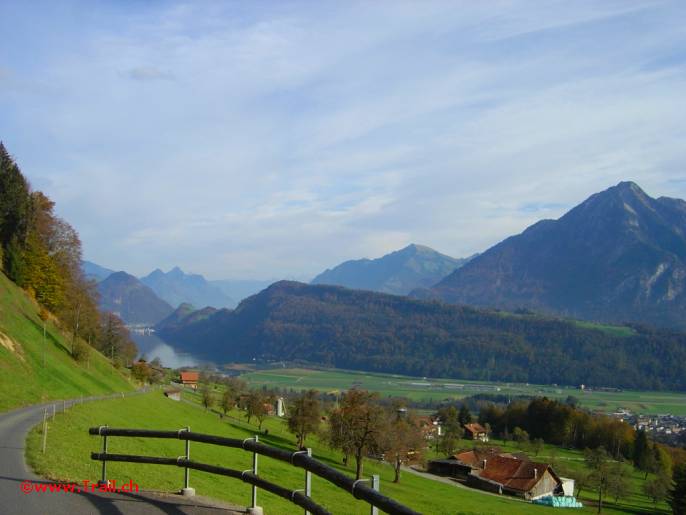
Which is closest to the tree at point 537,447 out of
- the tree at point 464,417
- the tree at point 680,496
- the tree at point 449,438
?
the tree at point 449,438

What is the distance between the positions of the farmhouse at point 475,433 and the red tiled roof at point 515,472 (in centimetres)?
4617

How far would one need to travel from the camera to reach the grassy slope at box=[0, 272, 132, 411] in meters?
38.7

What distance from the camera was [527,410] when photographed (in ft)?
433

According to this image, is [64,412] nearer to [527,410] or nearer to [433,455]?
[433,455]

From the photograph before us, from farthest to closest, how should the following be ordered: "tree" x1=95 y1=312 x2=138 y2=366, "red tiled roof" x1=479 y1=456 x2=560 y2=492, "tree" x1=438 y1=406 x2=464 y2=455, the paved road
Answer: "tree" x1=438 y1=406 x2=464 y2=455
"tree" x1=95 y1=312 x2=138 y2=366
"red tiled roof" x1=479 y1=456 x2=560 y2=492
the paved road

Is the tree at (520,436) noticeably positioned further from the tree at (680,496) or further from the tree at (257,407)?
the tree at (680,496)

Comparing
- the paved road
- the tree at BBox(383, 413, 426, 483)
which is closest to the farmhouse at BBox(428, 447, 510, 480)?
the tree at BBox(383, 413, 426, 483)

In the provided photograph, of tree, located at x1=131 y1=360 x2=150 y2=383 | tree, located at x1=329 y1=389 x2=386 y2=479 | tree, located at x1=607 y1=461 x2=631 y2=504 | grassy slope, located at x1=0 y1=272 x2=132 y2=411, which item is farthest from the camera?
tree, located at x1=131 y1=360 x2=150 y2=383

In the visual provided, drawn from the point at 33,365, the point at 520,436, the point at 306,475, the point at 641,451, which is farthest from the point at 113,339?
the point at 306,475

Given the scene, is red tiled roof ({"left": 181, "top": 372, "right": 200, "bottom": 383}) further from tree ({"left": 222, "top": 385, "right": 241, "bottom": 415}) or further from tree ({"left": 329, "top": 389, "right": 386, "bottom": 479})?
tree ({"left": 329, "top": 389, "right": 386, "bottom": 479})

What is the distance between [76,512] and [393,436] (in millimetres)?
54720

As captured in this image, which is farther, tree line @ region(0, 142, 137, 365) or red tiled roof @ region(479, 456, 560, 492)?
red tiled roof @ region(479, 456, 560, 492)

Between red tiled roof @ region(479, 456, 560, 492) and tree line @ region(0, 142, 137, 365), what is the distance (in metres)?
47.9

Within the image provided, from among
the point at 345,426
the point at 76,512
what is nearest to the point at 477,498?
the point at 345,426
